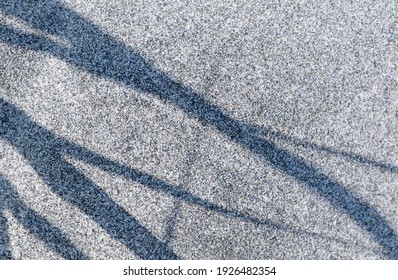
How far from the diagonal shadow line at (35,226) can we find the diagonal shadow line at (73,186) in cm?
10

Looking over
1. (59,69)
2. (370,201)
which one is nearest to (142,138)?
(59,69)

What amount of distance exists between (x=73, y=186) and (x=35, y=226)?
17cm

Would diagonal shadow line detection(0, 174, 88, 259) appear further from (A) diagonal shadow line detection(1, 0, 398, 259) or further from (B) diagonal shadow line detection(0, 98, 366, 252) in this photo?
(A) diagonal shadow line detection(1, 0, 398, 259)

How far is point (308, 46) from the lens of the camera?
155 cm

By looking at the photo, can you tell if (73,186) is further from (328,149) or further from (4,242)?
(328,149)

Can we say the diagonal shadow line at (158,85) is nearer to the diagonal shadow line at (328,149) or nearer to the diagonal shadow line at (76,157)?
the diagonal shadow line at (328,149)

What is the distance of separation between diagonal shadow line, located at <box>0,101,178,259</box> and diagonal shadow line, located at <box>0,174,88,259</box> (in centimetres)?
10

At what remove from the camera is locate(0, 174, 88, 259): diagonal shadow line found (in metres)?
1.47

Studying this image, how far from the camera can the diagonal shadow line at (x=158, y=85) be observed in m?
1.47

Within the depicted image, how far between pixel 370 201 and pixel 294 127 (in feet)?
1.09

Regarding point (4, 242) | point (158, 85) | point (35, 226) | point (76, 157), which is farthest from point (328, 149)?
point (4, 242)

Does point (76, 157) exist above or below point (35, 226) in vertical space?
above

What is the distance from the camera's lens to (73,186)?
1.49 m

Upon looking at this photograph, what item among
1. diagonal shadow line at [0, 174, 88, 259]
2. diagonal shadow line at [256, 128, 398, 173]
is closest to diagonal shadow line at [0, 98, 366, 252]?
diagonal shadow line at [0, 174, 88, 259]
